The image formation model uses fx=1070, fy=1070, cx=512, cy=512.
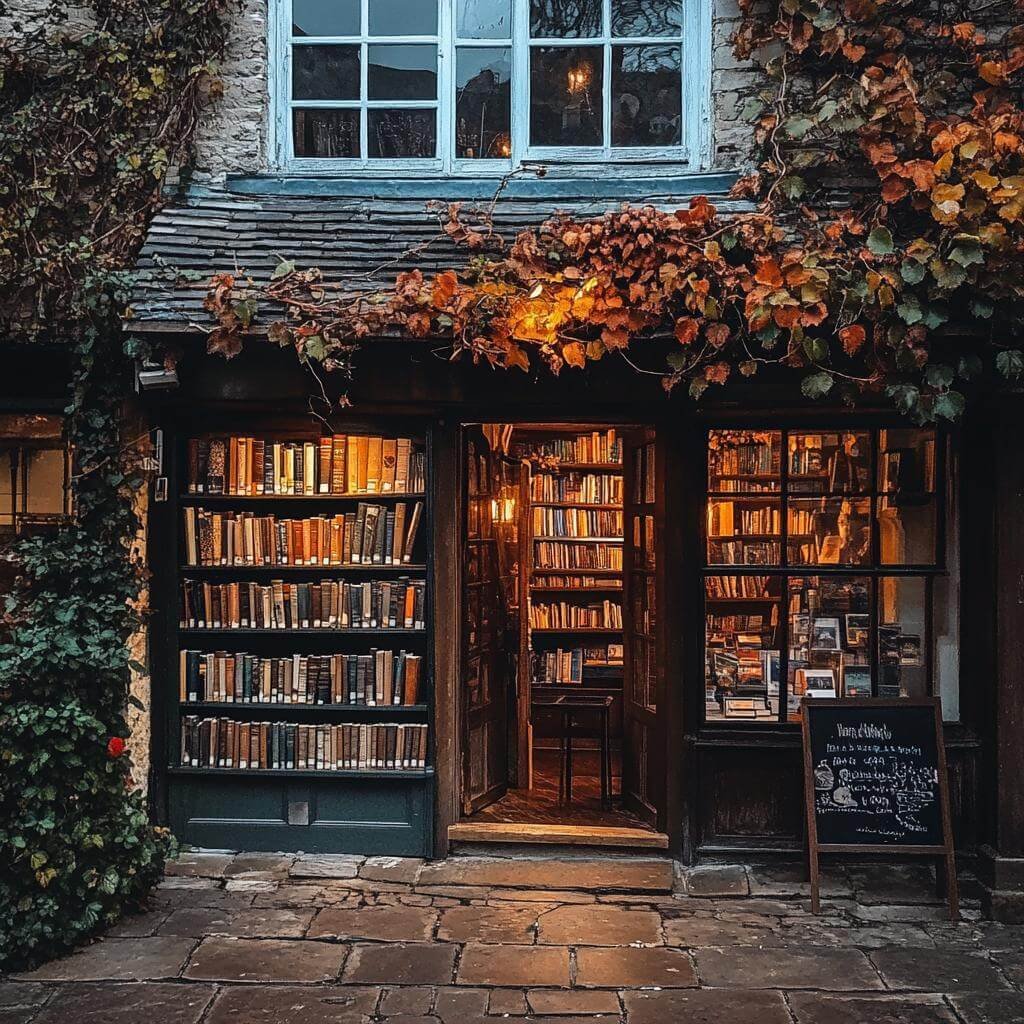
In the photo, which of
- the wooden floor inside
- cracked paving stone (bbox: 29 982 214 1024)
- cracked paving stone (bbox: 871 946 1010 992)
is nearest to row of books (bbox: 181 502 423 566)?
the wooden floor inside

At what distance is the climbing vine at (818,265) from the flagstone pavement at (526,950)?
2799 mm

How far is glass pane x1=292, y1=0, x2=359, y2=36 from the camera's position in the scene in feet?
22.8

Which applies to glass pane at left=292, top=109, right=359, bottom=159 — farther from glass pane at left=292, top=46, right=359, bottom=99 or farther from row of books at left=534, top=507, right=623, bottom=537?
row of books at left=534, top=507, right=623, bottom=537

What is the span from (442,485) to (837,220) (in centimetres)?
279

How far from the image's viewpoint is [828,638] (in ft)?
21.7

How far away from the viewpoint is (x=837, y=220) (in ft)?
19.9

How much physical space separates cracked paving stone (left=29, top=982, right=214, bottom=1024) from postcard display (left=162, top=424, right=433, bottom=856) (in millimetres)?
1747

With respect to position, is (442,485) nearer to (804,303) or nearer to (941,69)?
(804,303)

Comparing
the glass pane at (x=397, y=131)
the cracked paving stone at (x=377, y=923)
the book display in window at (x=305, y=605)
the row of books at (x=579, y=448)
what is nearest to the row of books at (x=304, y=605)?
the book display in window at (x=305, y=605)

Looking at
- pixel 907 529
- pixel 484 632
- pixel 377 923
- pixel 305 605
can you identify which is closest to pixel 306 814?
pixel 377 923

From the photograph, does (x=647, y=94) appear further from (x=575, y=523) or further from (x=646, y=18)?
(x=575, y=523)

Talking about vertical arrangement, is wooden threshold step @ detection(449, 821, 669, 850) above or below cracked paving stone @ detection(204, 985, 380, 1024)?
above

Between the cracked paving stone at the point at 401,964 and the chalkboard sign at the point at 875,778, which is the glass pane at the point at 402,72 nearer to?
the chalkboard sign at the point at 875,778

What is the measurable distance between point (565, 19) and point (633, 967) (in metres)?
5.65
